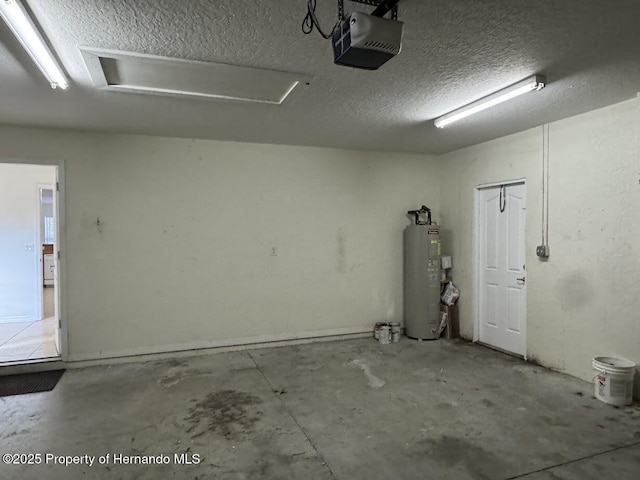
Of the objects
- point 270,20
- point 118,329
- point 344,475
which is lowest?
point 344,475

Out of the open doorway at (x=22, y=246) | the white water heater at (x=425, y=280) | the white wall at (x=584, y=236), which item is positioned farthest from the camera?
the open doorway at (x=22, y=246)

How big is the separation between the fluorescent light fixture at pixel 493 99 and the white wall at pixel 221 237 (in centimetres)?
176

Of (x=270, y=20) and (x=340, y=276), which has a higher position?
(x=270, y=20)

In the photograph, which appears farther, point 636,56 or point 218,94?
point 218,94

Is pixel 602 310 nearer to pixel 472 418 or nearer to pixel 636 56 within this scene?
pixel 472 418

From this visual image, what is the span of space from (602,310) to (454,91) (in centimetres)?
243

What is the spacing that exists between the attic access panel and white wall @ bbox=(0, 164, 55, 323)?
422 centimetres

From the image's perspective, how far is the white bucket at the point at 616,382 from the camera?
320cm

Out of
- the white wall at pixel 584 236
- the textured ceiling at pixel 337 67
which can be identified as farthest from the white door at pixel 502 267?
the textured ceiling at pixel 337 67

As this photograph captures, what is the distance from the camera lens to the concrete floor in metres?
2.42

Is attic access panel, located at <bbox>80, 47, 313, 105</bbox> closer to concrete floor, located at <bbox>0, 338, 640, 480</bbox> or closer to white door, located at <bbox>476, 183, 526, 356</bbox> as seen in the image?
concrete floor, located at <bbox>0, 338, 640, 480</bbox>

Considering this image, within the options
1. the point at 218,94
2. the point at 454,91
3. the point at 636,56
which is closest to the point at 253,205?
the point at 218,94

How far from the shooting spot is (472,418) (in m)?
3.05

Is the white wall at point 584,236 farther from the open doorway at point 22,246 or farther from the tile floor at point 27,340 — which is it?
the open doorway at point 22,246
